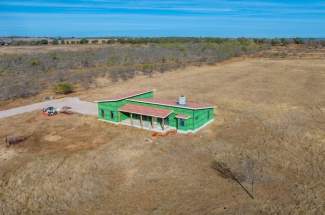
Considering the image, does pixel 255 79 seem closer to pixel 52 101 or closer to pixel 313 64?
pixel 313 64

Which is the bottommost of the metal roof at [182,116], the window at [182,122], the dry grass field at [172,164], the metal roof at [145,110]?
the dry grass field at [172,164]

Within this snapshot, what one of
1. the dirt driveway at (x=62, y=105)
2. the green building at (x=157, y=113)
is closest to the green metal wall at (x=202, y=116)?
the green building at (x=157, y=113)

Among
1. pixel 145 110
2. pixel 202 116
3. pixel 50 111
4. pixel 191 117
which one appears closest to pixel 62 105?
pixel 50 111

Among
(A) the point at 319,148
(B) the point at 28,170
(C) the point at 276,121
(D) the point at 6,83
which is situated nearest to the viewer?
(B) the point at 28,170

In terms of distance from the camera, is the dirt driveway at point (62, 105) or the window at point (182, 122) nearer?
the window at point (182, 122)

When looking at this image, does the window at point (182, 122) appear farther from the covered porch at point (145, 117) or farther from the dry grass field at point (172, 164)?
the dry grass field at point (172, 164)

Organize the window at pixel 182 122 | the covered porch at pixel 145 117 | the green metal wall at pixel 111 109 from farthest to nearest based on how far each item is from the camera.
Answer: the green metal wall at pixel 111 109, the covered porch at pixel 145 117, the window at pixel 182 122

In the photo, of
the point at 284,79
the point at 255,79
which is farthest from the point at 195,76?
the point at 284,79

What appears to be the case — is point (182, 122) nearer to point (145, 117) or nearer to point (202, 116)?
point (202, 116)
